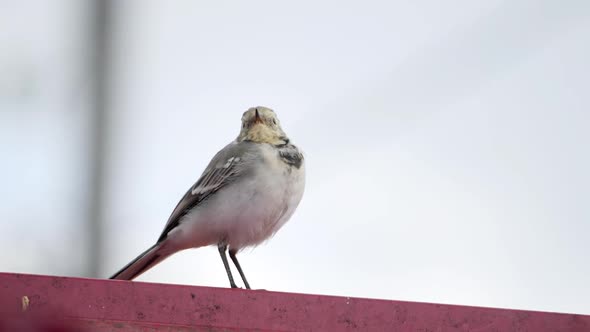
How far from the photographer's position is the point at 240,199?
4.49 meters

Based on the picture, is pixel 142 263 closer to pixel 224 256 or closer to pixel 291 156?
pixel 224 256

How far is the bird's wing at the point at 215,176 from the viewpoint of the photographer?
4.58m

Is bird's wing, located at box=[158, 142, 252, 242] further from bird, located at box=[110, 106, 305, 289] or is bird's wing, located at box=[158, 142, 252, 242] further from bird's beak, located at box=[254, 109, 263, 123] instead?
bird's beak, located at box=[254, 109, 263, 123]

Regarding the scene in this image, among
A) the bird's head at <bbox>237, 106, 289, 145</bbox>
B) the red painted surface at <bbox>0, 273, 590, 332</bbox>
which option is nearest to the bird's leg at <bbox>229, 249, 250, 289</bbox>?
the bird's head at <bbox>237, 106, 289, 145</bbox>

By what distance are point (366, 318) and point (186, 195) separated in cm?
228

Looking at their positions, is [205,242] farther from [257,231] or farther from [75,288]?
[75,288]

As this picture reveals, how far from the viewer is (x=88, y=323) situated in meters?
2.74

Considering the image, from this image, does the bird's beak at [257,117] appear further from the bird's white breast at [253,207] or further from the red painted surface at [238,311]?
the red painted surface at [238,311]

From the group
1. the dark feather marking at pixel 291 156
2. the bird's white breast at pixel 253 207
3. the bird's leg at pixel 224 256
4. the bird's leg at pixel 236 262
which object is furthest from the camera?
the bird's leg at pixel 236 262

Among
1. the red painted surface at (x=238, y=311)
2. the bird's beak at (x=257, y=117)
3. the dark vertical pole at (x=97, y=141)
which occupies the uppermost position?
the bird's beak at (x=257, y=117)

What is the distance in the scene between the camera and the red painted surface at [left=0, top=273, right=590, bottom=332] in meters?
2.77

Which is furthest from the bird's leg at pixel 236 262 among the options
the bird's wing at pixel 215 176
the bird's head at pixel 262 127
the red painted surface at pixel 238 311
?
the red painted surface at pixel 238 311

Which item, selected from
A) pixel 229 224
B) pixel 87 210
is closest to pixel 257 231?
pixel 229 224

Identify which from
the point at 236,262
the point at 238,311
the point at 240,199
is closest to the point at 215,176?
the point at 240,199
